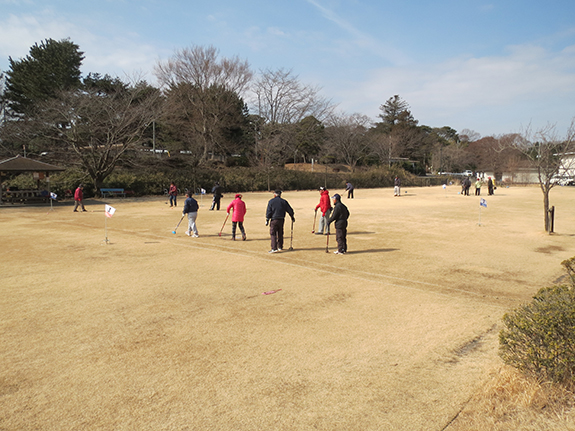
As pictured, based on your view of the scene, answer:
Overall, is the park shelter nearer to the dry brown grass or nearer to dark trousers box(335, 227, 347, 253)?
dark trousers box(335, 227, 347, 253)

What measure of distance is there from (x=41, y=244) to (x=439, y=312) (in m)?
12.3

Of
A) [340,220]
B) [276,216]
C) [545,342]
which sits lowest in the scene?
[545,342]

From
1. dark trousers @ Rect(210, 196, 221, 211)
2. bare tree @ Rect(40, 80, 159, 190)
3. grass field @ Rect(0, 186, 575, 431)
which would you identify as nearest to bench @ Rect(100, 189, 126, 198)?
bare tree @ Rect(40, 80, 159, 190)

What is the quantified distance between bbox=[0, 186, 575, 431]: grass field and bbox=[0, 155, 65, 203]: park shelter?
15876 mm

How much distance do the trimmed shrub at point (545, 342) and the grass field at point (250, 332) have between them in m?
0.58

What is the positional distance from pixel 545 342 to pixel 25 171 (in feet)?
98.3

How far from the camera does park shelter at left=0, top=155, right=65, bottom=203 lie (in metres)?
26.1

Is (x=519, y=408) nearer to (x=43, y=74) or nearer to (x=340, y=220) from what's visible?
(x=340, y=220)

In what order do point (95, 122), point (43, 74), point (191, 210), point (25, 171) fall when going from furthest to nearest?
point (43, 74)
point (95, 122)
point (25, 171)
point (191, 210)

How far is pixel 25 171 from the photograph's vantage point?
87.3 ft

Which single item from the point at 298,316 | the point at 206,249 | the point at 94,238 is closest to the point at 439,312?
the point at 298,316

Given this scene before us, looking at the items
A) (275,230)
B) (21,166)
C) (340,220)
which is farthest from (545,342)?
(21,166)

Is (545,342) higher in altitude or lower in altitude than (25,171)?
lower

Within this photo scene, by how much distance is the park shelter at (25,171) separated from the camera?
26.1 m
